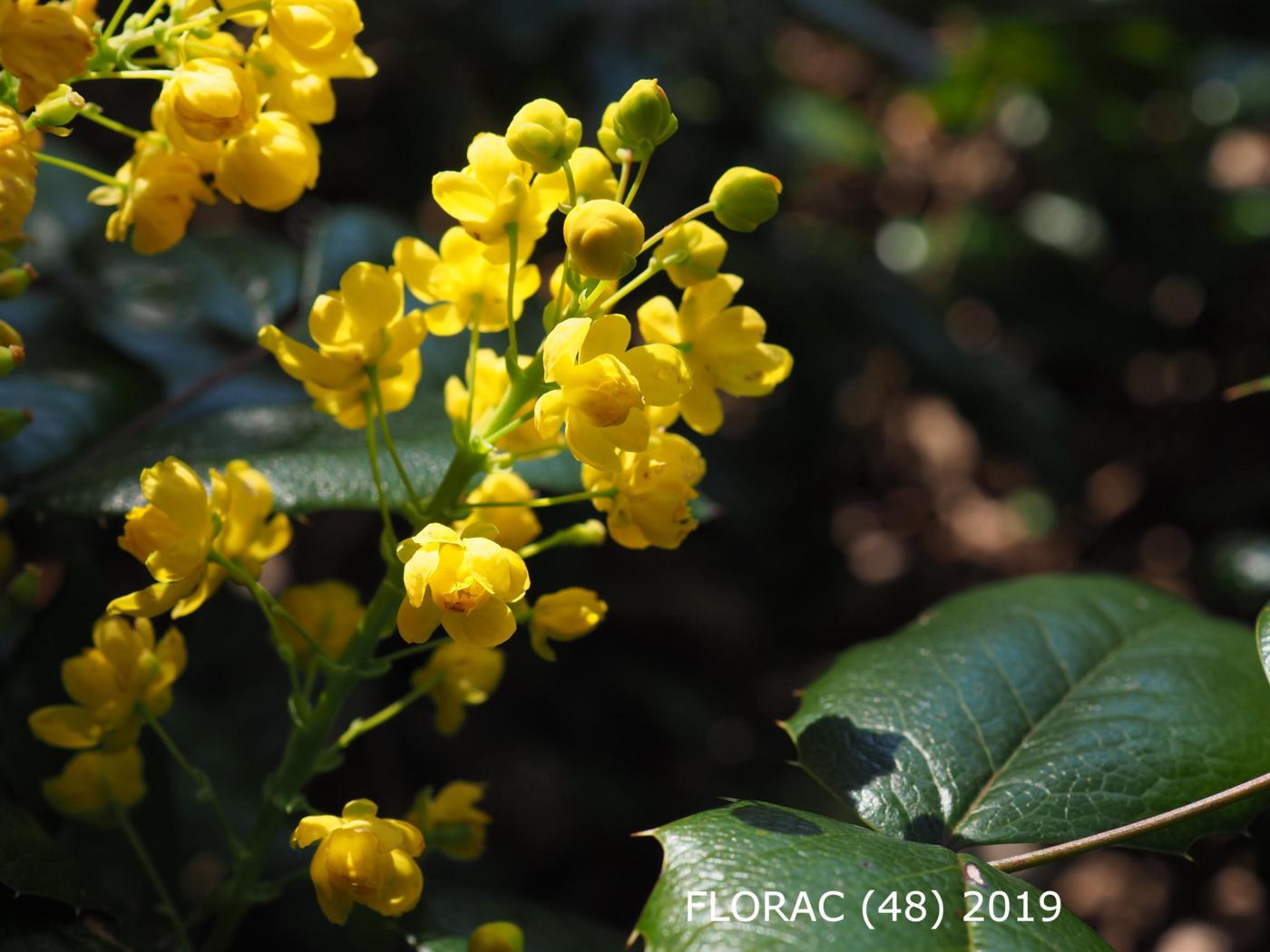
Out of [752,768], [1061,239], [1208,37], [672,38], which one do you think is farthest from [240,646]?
[1208,37]

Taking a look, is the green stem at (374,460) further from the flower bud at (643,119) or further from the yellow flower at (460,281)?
the flower bud at (643,119)

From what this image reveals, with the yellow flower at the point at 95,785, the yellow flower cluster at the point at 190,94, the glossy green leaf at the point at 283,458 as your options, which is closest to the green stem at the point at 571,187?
the yellow flower cluster at the point at 190,94

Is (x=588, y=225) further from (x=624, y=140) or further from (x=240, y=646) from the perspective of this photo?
(x=240, y=646)

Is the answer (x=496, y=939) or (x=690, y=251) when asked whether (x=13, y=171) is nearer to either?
(x=690, y=251)

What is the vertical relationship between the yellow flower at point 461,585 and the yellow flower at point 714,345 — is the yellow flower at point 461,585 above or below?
below

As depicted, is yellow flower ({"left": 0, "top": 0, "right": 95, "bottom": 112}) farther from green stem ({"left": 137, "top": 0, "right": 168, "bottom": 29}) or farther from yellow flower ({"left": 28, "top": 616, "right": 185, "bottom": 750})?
yellow flower ({"left": 28, "top": 616, "right": 185, "bottom": 750})

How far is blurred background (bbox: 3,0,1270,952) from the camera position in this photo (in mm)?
2176

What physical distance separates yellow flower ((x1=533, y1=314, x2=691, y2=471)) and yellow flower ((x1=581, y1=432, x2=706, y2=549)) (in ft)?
0.22

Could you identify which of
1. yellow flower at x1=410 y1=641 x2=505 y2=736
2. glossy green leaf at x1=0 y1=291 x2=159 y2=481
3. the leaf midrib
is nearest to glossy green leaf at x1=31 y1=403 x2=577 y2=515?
glossy green leaf at x1=0 y1=291 x2=159 y2=481

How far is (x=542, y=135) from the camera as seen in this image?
2.93ft

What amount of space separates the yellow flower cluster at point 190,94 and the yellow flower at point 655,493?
1.23ft

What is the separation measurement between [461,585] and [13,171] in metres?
0.45

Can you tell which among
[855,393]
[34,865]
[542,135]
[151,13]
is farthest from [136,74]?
[855,393]

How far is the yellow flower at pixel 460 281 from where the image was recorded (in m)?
1.00
